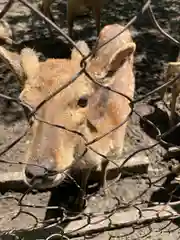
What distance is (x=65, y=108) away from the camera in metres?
2.02

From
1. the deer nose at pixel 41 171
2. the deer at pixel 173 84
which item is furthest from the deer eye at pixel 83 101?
the deer at pixel 173 84

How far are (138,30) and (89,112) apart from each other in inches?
112

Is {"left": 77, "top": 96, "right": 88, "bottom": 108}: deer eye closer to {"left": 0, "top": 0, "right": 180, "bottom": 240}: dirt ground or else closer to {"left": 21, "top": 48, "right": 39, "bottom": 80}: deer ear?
{"left": 21, "top": 48, "right": 39, "bottom": 80}: deer ear

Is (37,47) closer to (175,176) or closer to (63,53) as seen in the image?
(63,53)

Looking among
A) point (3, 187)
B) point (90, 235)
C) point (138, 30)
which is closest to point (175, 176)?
point (90, 235)

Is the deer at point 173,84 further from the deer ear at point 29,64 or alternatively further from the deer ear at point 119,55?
the deer ear at point 29,64

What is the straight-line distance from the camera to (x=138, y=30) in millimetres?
4988

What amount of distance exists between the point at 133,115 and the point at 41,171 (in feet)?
6.46

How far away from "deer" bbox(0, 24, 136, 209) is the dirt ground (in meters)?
0.17

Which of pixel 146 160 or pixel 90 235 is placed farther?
pixel 146 160

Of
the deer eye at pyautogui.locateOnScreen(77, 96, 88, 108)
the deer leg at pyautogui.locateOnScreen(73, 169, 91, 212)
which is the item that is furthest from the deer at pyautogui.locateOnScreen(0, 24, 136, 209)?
the deer leg at pyautogui.locateOnScreen(73, 169, 91, 212)

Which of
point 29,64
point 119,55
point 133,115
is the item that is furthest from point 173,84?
point 29,64

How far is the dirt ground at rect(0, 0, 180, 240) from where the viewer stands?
9.45 feet

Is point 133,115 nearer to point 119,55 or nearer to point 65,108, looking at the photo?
point 119,55
